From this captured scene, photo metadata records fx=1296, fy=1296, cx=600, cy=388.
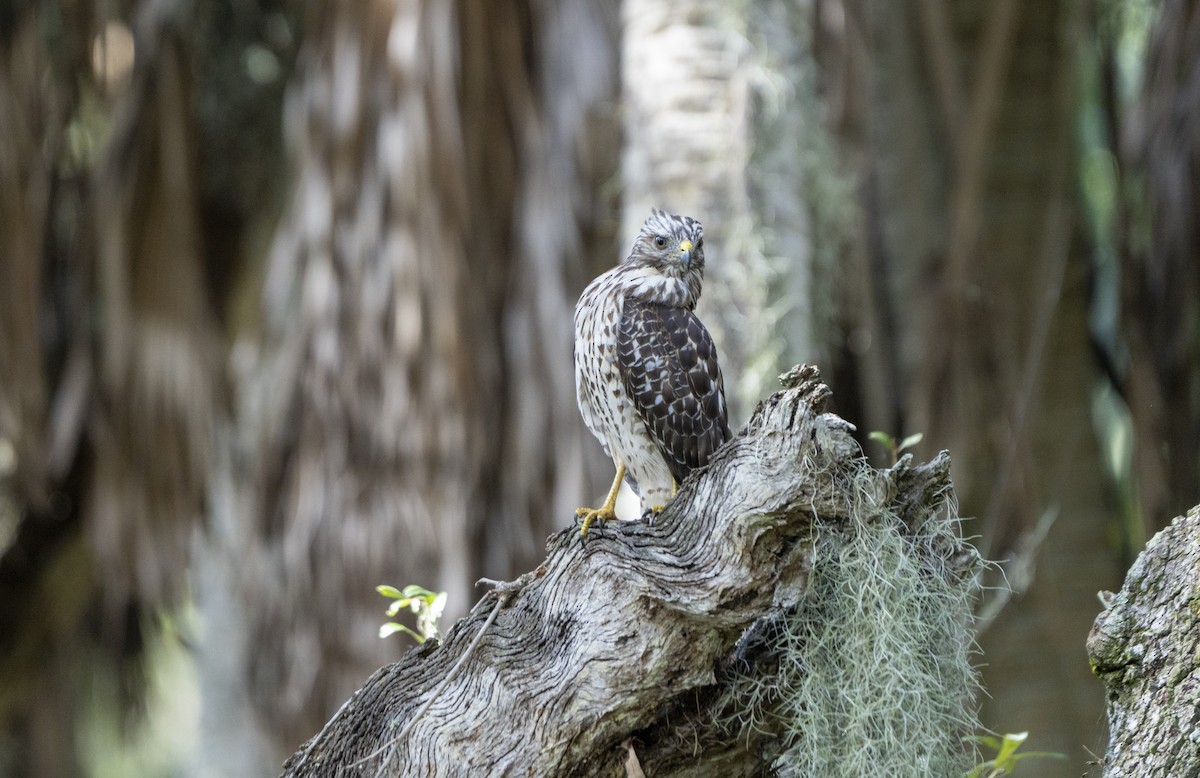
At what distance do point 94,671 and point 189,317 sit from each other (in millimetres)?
2711

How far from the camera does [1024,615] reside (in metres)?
5.87

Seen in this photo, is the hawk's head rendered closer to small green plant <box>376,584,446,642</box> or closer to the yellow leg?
the yellow leg

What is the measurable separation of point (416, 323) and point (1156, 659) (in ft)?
12.1

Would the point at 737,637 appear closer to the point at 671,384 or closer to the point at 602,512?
the point at 602,512

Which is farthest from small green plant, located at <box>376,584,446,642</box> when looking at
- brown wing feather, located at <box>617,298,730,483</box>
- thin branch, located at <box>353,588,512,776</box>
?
brown wing feather, located at <box>617,298,730,483</box>

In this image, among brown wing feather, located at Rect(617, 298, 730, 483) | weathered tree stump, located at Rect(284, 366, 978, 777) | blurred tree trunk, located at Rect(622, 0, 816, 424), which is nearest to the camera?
weathered tree stump, located at Rect(284, 366, 978, 777)

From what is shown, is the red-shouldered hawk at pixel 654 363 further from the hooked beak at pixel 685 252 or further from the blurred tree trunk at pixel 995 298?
the blurred tree trunk at pixel 995 298

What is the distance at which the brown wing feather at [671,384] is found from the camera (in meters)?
2.99

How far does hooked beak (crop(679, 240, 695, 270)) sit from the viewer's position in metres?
3.14

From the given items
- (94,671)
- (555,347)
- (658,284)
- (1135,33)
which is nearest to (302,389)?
(555,347)

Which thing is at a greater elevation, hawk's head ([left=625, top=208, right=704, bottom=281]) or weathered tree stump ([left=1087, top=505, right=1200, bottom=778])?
hawk's head ([left=625, top=208, right=704, bottom=281])

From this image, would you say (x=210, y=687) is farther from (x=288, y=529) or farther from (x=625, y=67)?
(x=625, y=67)

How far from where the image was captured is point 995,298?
5793 mm

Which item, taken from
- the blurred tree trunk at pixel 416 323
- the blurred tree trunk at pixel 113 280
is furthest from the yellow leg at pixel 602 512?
the blurred tree trunk at pixel 113 280
